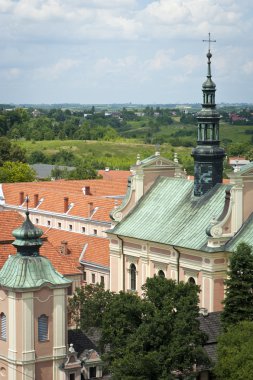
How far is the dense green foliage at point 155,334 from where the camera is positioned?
132 ft

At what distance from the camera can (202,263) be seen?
55344 millimetres

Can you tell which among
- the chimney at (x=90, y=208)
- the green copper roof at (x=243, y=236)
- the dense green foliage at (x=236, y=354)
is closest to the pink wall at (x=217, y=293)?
the green copper roof at (x=243, y=236)

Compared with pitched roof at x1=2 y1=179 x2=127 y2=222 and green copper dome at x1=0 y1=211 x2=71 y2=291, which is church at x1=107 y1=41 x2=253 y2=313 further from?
pitched roof at x1=2 y1=179 x2=127 y2=222

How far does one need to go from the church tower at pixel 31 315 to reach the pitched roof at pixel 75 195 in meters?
43.2

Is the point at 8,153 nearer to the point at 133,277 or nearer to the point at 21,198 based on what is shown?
the point at 21,198

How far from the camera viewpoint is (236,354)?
136 ft

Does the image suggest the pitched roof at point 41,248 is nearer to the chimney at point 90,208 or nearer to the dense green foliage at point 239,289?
the chimney at point 90,208

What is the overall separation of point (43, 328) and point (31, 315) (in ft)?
2.95

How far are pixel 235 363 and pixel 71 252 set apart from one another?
111 feet

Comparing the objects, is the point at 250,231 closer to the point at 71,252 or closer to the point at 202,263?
the point at 202,263

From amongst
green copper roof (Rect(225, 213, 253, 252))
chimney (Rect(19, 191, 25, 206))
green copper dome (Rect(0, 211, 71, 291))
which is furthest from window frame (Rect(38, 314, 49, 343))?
chimney (Rect(19, 191, 25, 206))

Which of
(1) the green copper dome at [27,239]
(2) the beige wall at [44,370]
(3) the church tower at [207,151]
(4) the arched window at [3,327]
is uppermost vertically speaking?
(3) the church tower at [207,151]

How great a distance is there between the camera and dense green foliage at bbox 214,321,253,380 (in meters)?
40.7

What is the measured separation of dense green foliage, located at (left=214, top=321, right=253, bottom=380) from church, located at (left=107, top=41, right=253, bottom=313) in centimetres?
956
